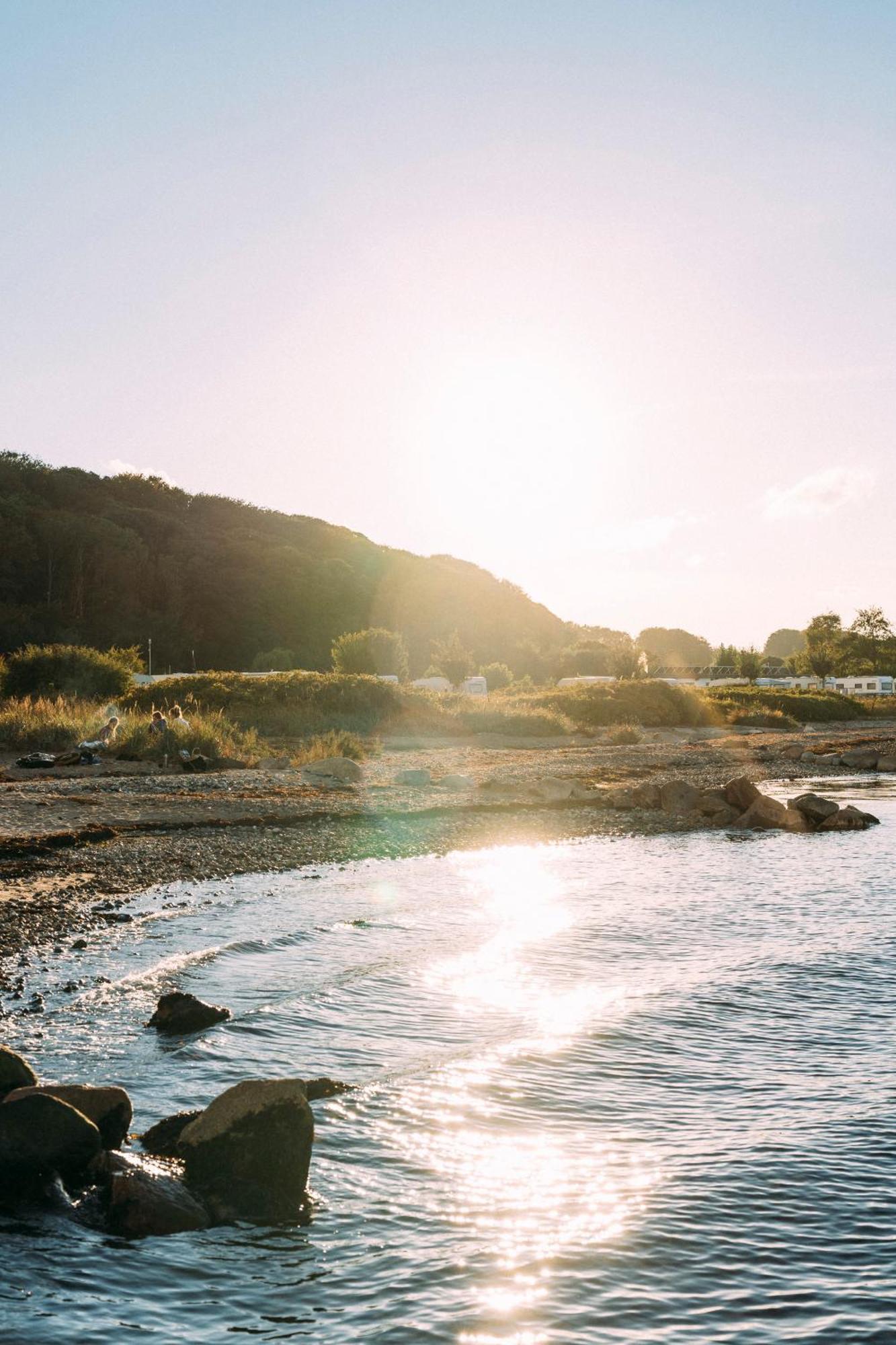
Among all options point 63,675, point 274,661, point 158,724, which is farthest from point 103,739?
point 274,661

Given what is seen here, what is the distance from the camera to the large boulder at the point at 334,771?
29.0 m

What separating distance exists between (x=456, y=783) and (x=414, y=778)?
1.16 metres

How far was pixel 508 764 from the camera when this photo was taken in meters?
36.3

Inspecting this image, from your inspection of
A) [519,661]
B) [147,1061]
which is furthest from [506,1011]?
[519,661]

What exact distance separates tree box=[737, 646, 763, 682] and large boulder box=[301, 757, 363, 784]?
97.4 m

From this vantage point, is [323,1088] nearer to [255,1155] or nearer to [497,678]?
[255,1155]

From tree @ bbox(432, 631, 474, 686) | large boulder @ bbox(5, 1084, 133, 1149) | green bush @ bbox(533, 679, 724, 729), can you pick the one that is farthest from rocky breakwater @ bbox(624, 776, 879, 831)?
tree @ bbox(432, 631, 474, 686)

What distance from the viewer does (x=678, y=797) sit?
28.0 m

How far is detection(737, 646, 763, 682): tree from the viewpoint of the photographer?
407ft

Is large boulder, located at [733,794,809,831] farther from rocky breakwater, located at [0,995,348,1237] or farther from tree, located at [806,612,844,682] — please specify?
tree, located at [806,612,844,682]

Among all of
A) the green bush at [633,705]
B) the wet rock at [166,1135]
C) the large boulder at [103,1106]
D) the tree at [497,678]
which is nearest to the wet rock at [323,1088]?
the wet rock at [166,1135]

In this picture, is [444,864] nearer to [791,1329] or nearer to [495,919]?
[495,919]

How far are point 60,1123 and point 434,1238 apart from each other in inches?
82.2

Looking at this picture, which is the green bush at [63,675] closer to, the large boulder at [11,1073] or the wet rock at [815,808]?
the wet rock at [815,808]
